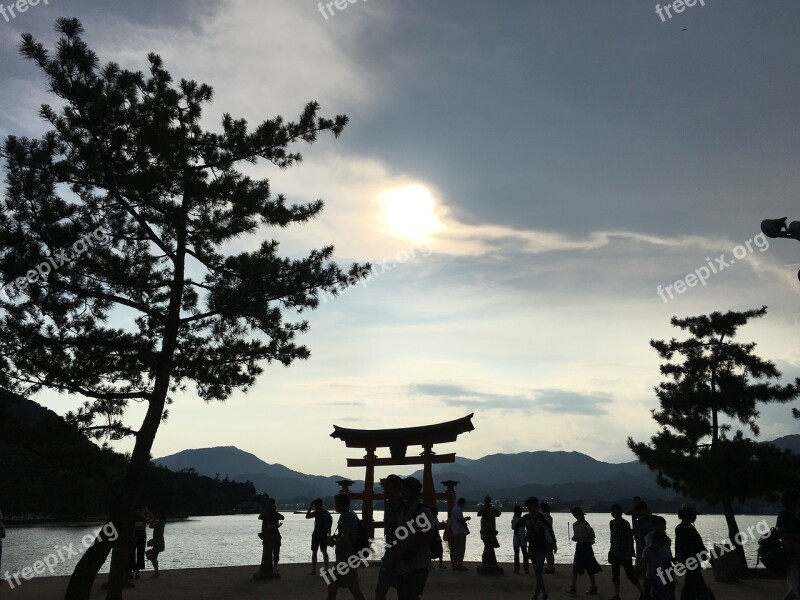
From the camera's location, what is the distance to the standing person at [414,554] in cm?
539

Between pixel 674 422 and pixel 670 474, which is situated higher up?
pixel 674 422

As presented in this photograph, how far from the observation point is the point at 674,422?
16422 millimetres

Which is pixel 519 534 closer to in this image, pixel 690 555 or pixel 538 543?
pixel 538 543

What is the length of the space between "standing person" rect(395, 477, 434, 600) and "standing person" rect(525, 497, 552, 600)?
5.19 m

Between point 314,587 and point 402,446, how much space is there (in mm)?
6992

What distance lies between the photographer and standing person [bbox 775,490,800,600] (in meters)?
5.99

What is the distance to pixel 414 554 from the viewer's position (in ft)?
17.7

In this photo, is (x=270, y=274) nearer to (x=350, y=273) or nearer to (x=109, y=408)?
(x=350, y=273)

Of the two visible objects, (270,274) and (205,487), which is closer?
(270,274)

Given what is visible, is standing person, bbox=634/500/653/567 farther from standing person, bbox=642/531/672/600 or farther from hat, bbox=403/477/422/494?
hat, bbox=403/477/422/494

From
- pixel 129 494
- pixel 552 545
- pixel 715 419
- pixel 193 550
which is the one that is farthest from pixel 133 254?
pixel 193 550

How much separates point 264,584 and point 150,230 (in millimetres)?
7980

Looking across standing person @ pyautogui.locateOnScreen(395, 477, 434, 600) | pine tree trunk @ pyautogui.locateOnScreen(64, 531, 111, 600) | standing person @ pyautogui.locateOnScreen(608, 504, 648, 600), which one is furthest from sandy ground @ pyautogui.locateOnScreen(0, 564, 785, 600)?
standing person @ pyautogui.locateOnScreen(395, 477, 434, 600)

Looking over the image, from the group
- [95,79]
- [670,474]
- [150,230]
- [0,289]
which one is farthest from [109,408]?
[670,474]
